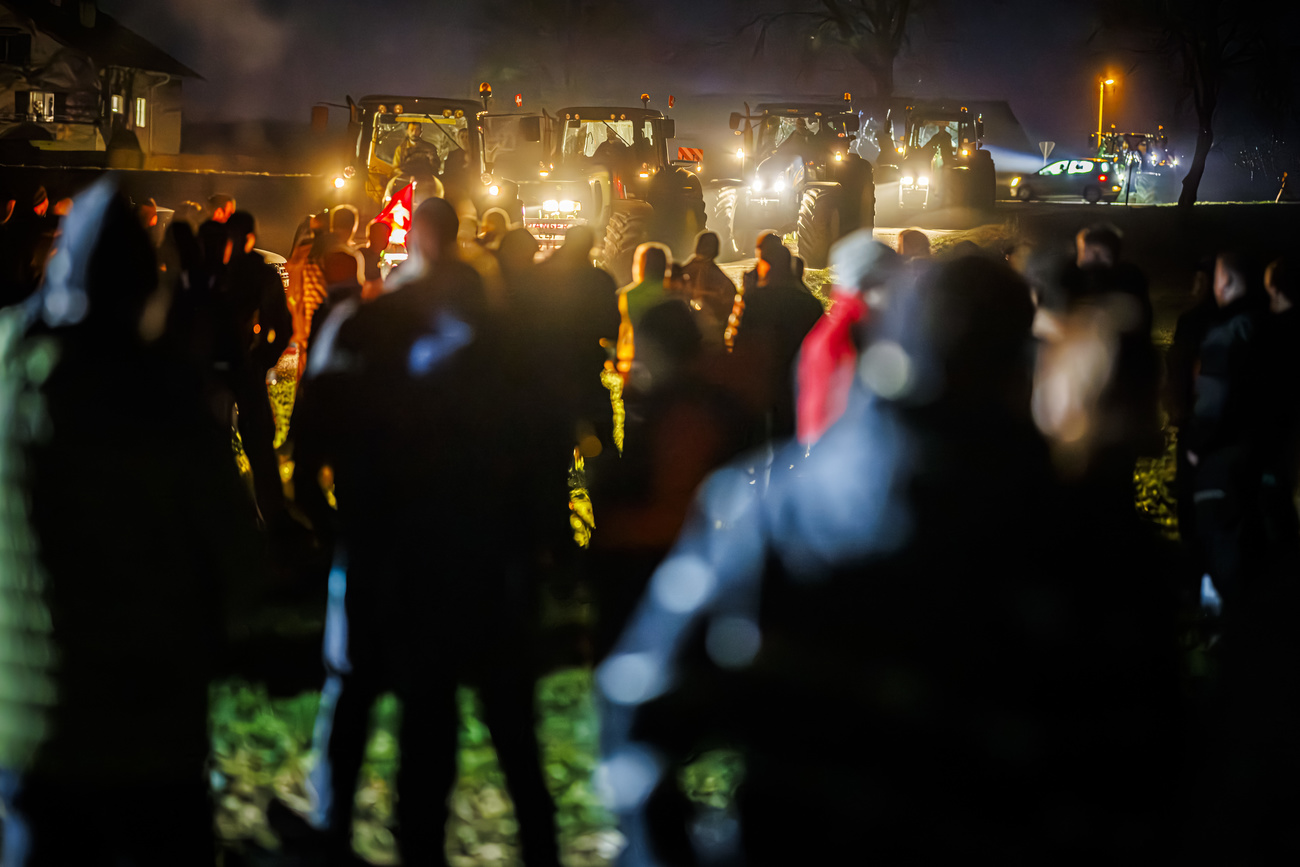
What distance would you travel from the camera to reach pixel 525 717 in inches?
144

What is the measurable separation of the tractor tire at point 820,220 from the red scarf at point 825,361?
13.7m

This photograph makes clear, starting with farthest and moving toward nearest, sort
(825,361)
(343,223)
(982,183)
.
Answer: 1. (982,183)
2. (343,223)
3. (825,361)

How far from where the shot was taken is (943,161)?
89.6 ft

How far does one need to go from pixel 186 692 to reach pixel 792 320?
178 inches

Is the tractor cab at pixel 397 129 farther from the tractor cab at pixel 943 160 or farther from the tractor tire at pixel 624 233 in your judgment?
the tractor cab at pixel 943 160

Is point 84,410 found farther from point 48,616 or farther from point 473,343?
point 473,343

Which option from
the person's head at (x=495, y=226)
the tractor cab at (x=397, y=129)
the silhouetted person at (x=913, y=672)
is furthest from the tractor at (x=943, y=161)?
the silhouetted person at (x=913, y=672)

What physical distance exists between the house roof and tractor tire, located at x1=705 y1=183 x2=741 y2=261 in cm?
3711

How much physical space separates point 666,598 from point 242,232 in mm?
5148

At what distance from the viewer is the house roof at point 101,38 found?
48.8 m

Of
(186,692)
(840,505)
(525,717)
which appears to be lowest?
(525,717)

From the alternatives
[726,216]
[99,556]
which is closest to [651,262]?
[99,556]

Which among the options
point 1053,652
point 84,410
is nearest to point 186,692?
point 84,410

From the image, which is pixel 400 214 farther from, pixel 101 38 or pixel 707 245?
pixel 101 38
